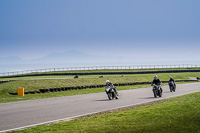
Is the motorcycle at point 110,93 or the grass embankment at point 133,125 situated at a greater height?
the motorcycle at point 110,93

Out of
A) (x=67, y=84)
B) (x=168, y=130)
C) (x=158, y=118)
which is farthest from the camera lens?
(x=67, y=84)

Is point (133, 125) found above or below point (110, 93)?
below

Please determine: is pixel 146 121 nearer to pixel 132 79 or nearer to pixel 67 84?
pixel 67 84

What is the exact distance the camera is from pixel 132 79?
64312 millimetres

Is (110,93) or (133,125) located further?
(110,93)

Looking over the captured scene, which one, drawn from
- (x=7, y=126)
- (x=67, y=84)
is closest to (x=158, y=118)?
(x=7, y=126)

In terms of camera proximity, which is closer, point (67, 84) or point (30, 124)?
point (30, 124)

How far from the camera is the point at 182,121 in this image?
13.3 meters

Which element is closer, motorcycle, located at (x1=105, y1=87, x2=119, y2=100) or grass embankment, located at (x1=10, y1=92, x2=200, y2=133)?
grass embankment, located at (x1=10, y1=92, x2=200, y2=133)

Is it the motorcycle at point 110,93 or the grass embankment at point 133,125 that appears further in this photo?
the motorcycle at point 110,93

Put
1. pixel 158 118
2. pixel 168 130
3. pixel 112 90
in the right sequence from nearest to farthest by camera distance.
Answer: pixel 168 130 < pixel 158 118 < pixel 112 90

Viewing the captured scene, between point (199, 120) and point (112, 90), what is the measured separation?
13703mm

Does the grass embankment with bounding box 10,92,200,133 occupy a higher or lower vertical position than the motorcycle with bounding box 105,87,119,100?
lower

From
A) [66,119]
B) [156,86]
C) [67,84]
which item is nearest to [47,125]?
[66,119]
